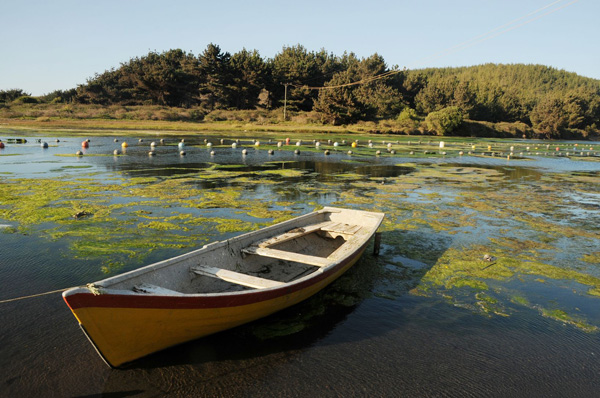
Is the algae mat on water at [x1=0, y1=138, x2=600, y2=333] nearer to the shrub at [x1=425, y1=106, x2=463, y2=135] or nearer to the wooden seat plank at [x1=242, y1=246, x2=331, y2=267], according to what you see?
the wooden seat plank at [x1=242, y1=246, x2=331, y2=267]

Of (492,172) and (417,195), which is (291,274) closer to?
(417,195)

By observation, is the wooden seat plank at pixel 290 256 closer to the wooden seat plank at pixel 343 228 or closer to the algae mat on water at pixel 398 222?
the algae mat on water at pixel 398 222

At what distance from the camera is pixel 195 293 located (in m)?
6.10

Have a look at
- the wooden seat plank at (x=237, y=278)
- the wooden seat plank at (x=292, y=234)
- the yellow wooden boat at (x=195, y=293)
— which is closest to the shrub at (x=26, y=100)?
the wooden seat plank at (x=292, y=234)

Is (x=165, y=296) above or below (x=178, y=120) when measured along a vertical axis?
below

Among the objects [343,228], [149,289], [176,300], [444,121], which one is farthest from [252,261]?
[444,121]

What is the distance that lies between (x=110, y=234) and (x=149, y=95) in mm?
81174

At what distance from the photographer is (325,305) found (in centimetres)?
732

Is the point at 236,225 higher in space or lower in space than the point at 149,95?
lower

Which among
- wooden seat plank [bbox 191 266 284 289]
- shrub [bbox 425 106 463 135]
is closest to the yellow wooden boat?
wooden seat plank [bbox 191 266 284 289]

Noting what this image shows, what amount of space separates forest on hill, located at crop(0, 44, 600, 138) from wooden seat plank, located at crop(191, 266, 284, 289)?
216 ft

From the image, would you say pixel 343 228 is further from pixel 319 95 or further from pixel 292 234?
pixel 319 95

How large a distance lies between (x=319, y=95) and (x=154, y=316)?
2946 inches

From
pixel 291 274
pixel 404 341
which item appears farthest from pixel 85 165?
pixel 404 341
